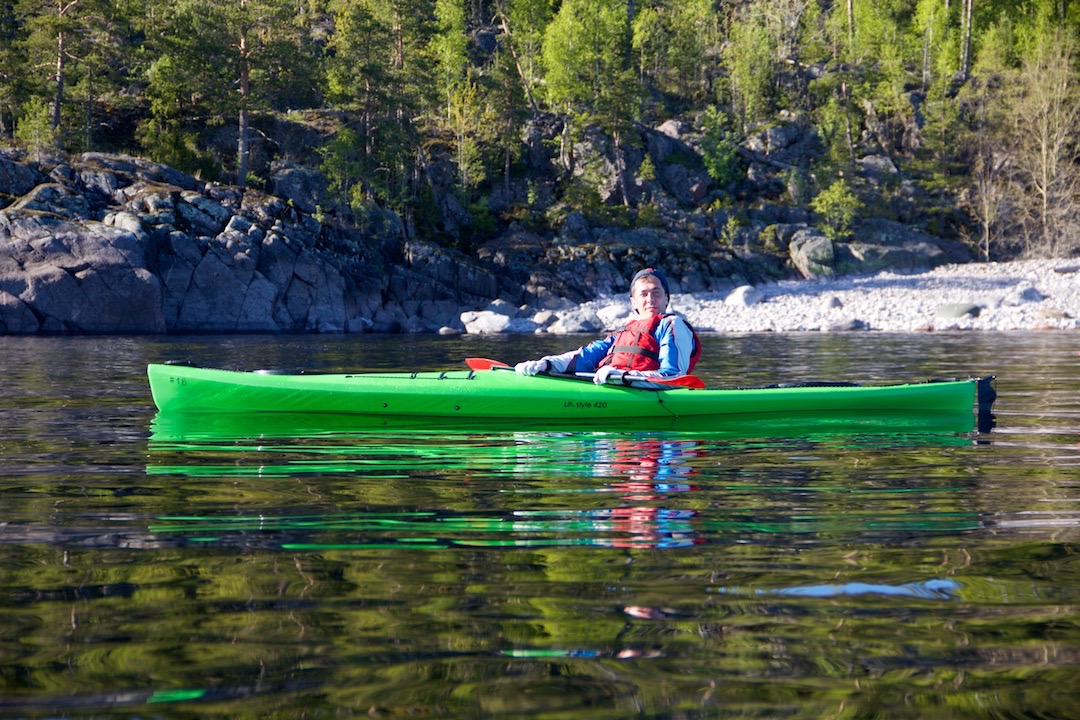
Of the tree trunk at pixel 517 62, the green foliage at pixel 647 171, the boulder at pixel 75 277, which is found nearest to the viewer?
the boulder at pixel 75 277

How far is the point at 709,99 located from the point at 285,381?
51.3m

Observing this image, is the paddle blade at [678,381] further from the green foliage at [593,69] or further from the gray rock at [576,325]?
the green foliage at [593,69]

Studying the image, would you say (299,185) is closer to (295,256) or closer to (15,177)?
(295,256)

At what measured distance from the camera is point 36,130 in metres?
31.7

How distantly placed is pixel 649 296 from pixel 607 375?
0.76 metres

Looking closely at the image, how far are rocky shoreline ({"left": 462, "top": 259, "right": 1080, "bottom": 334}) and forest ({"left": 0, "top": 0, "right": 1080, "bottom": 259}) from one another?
7155mm

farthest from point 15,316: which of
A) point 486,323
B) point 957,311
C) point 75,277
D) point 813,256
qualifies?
point 813,256

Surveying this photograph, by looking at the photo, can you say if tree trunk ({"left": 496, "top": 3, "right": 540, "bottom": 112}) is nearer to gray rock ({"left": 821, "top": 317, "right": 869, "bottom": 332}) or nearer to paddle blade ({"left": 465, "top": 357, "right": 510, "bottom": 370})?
gray rock ({"left": 821, "top": 317, "right": 869, "bottom": 332})

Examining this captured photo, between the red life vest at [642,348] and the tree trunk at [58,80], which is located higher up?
the tree trunk at [58,80]

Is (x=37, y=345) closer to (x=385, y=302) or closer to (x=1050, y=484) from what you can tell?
(x=385, y=302)

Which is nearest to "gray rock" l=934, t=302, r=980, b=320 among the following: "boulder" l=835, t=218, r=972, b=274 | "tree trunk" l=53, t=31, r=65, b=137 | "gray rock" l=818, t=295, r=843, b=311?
"gray rock" l=818, t=295, r=843, b=311

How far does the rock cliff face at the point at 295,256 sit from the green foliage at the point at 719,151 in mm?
1180

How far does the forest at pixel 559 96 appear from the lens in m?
35.0

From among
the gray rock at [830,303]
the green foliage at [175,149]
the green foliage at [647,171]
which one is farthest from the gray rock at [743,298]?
the green foliage at [175,149]
